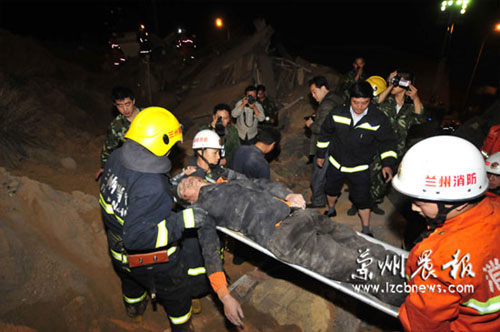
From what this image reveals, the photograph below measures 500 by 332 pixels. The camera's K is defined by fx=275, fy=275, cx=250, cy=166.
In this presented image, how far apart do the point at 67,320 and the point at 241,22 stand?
3454cm

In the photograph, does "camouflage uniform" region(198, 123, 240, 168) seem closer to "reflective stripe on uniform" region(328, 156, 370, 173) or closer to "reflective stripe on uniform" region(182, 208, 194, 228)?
"reflective stripe on uniform" region(328, 156, 370, 173)

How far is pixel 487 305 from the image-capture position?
166 cm

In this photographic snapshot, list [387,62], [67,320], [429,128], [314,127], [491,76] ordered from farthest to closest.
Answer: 1. [387,62]
2. [491,76]
3. [429,128]
4. [314,127]
5. [67,320]

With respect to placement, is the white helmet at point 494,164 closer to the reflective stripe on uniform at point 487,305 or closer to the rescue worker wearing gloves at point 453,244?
the rescue worker wearing gloves at point 453,244

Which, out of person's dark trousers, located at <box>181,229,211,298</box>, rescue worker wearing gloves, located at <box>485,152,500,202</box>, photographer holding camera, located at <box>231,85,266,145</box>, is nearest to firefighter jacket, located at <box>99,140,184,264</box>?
person's dark trousers, located at <box>181,229,211,298</box>

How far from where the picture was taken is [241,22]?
32281 millimetres

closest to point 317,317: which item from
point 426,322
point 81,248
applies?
point 426,322

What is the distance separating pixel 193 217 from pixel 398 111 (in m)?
3.87

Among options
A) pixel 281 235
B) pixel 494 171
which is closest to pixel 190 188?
pixel 281 235

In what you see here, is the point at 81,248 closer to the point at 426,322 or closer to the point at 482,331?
the point at 426,322

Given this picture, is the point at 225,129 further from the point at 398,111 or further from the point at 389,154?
the point at 398,111

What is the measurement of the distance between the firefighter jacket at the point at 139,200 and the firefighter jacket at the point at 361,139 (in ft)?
8.68

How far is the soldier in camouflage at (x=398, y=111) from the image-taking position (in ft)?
14.6

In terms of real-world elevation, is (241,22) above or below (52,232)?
above
